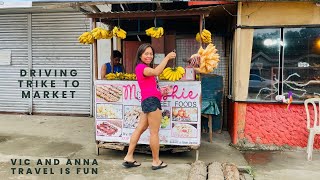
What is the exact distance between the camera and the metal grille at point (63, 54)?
395 inches

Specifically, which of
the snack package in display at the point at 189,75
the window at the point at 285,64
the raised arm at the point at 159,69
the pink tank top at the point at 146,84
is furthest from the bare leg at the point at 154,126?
the window at the point at 285,64

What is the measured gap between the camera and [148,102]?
5.29 metres

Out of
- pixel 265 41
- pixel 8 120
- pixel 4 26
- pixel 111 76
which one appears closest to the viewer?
pixel 111 76

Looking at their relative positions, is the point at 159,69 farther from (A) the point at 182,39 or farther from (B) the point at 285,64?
(A) the point at 182,39

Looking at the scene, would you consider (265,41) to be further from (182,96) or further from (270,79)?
(182,96)

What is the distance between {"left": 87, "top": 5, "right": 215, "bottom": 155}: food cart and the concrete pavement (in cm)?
36

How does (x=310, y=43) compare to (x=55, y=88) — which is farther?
(x=55, y=88)

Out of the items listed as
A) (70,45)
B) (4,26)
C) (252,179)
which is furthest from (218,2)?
(4,26)

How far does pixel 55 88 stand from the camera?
10461 mm

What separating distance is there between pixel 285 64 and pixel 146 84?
3054 mm

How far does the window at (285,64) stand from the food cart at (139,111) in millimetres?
1711

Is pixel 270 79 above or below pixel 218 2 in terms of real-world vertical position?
below

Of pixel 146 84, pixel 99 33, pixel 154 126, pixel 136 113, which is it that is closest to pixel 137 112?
pixel 136 113

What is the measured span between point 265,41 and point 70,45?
5729 millimetres
